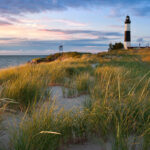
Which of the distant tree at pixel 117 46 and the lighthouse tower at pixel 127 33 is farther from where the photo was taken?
the distant tree at pixel 117 46

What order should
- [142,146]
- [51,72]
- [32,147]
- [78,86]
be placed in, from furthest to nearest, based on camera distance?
[51,72]
[78,86]
[142,146]
[32,147]

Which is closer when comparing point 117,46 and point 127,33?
point 127,33

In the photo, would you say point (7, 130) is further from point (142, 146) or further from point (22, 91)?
point (142, 146)

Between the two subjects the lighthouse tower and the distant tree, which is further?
the distant tree

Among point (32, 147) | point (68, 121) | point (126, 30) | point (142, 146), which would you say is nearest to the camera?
point (32, 147)

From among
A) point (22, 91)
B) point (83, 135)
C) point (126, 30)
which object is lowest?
point (83, 135)

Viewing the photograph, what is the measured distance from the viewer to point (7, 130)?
1971 millimetres

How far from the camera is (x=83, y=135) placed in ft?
6.15

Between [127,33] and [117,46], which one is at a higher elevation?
[127,33]

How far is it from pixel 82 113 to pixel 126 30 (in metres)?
32.9

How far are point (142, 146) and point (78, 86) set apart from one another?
2.41m

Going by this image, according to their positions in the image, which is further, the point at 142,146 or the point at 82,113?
the point at 82,113

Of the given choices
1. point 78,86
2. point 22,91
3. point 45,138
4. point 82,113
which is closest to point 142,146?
point 82,113

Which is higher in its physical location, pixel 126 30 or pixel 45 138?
pixel 126 30
